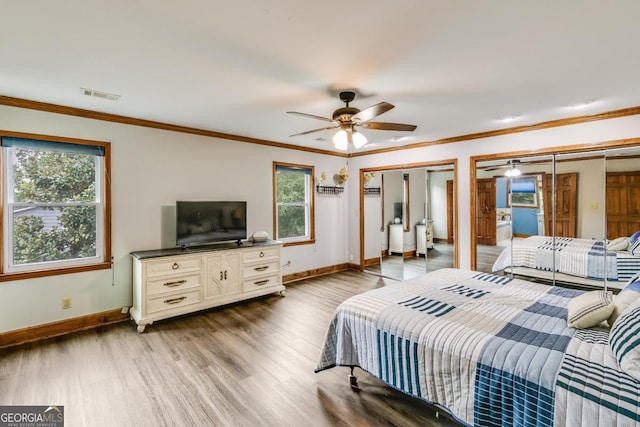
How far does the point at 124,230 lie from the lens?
3.72m

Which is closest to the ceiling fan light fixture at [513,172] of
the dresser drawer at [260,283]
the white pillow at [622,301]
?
the white pillow at [622,301]

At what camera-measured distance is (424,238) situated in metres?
5.33

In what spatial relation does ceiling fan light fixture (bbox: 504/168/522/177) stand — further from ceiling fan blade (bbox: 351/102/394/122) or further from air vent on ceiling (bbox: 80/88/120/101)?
air vent on ceiling (bbox: 80/88/120/101)

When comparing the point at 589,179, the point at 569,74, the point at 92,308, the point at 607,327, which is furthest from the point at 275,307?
the point at 589,179

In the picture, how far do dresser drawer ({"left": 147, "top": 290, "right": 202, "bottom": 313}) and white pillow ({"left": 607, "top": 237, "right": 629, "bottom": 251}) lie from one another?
527 centimetres

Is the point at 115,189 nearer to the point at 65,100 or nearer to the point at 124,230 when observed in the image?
the point at 124,230

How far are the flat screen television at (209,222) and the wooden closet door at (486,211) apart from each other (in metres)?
3.67

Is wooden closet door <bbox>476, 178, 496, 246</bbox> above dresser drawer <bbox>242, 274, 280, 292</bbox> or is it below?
above

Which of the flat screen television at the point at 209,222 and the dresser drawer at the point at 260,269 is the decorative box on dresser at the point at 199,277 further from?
the flat screen television at the point at 209,222

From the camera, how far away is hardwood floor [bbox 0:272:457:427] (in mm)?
2049

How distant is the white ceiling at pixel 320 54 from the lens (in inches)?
66.1

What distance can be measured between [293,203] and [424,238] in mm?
2485

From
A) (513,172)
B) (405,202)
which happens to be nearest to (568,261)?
(513,172)

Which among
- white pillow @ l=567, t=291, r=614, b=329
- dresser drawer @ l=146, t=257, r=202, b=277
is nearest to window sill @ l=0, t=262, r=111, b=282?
dresser drawer @ l=146, t=257, r=202, b=277
